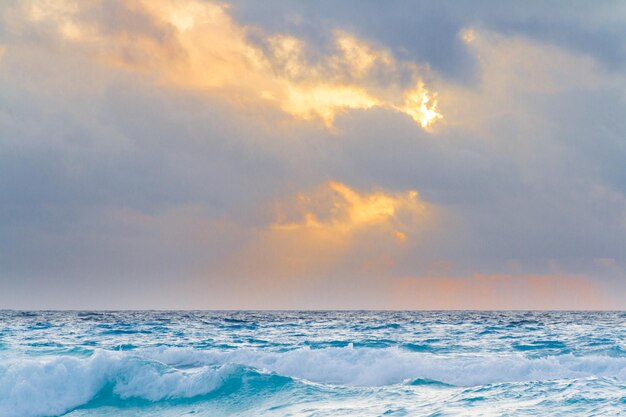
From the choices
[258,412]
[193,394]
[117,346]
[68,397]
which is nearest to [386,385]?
[258,412]

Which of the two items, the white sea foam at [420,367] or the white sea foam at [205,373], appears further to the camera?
the white sea foam at [420,367]

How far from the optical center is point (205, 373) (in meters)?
19.1

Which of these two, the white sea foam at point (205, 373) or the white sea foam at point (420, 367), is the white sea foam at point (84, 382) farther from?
the white sea foam at point (420, 367)

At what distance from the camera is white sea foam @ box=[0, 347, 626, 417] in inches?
711

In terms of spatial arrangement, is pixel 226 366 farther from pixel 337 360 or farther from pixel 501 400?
pixel 501 400

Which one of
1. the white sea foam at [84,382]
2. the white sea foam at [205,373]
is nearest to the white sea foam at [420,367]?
the white sea foam at [205,373]

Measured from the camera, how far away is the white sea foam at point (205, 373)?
18047 mm

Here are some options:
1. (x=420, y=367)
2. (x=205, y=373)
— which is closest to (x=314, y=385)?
(x=205, y=373)

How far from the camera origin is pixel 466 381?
63.6ft

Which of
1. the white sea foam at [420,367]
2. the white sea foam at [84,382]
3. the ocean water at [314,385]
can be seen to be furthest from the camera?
the white sea foam at [420,367]

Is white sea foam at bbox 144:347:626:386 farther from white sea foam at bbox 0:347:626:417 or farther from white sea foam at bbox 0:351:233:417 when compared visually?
white sea foam at bbox 0:351:233:417

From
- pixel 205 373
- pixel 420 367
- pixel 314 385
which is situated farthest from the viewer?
pixel 420 367

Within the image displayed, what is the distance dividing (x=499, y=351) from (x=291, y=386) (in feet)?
40.6

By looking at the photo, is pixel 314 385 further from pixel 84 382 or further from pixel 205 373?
pixel 84 382
